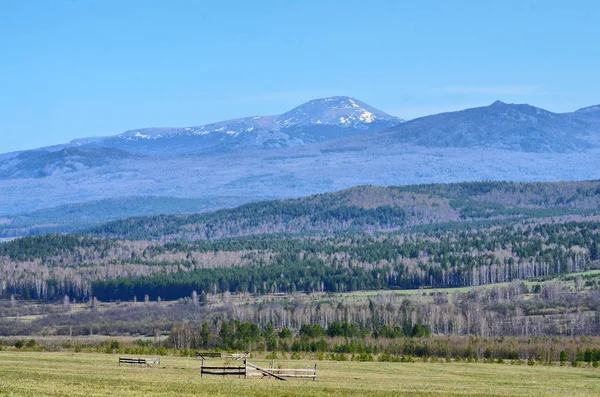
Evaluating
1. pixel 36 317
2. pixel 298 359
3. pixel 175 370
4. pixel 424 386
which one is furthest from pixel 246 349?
pixel 36 317

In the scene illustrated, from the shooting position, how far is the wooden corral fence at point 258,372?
2736 inches

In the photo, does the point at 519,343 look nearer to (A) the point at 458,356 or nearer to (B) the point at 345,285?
(A) the point at 458,356

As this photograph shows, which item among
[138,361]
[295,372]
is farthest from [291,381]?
[138,361]

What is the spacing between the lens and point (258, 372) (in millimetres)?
71125

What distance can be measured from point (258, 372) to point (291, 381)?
333 centimetres

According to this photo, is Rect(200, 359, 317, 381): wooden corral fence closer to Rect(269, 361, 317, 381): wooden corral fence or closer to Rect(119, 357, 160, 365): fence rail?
Rect(269, 361, 317, 381): wooden corral fence

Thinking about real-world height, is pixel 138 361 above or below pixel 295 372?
above

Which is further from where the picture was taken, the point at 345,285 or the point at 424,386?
the point at 345,285

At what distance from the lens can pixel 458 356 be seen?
10050cm

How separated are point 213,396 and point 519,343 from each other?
5853 centimetres

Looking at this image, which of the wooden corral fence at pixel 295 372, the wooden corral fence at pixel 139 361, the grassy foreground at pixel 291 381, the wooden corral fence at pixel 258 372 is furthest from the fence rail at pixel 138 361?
the wooden corral fence at pixel 295 372

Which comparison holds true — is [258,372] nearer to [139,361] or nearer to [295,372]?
[295,372]

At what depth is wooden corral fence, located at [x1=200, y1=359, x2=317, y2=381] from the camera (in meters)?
69.5

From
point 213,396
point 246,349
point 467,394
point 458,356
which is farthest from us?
point 246,349
